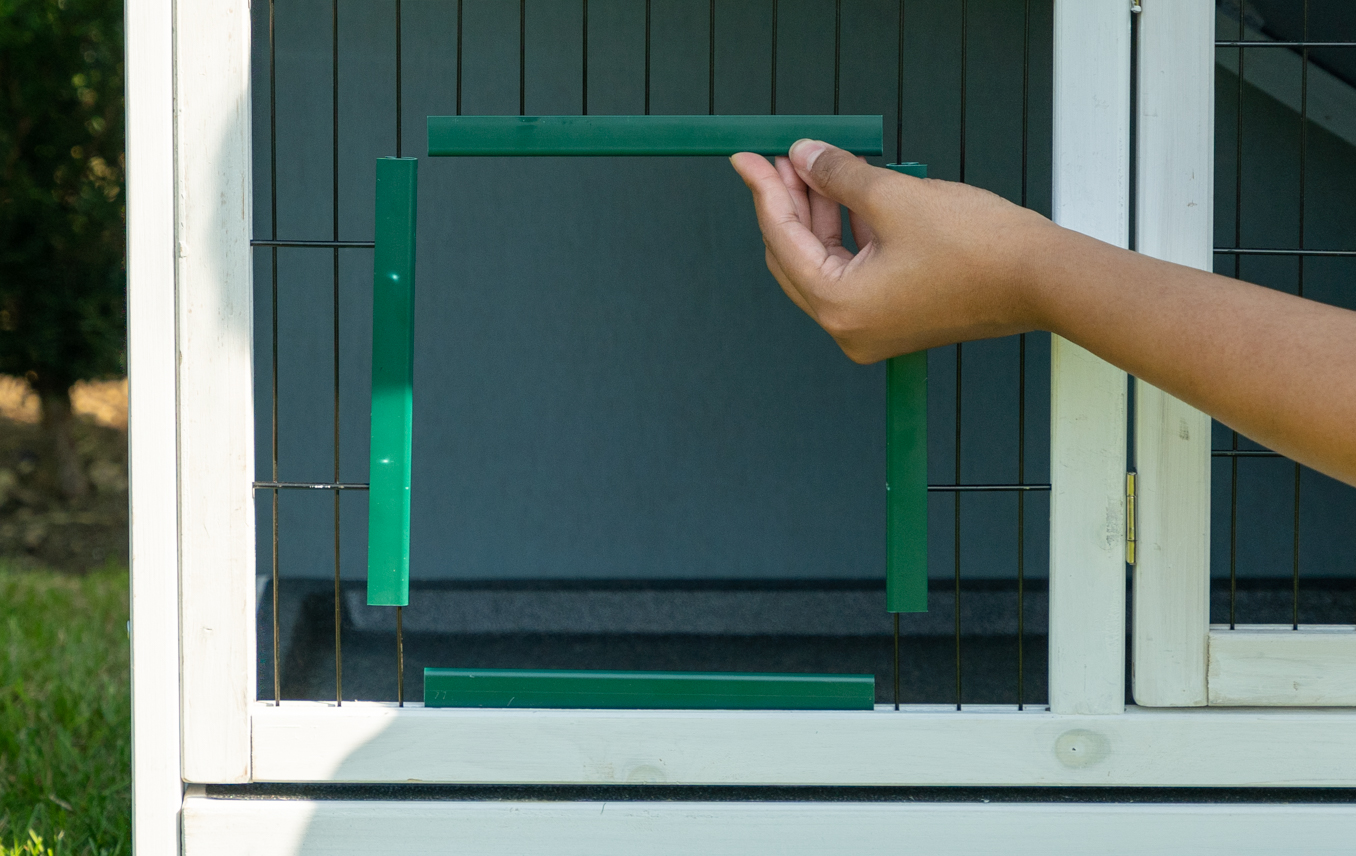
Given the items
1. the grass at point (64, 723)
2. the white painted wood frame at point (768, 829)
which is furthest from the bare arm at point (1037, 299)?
the grass at point (64, 723)

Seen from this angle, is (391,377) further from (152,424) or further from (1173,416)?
(1173,416)

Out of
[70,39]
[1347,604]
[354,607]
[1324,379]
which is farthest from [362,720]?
[70,39]

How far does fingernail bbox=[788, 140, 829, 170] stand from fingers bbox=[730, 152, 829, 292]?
3 cm

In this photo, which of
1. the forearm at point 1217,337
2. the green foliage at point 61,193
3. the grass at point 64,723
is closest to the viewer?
the forearm at point 1217,337

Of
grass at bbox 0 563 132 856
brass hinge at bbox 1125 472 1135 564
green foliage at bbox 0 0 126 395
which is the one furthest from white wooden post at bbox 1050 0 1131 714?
green foliage at bbox 0 0 126 395

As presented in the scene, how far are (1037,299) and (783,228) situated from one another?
25cm

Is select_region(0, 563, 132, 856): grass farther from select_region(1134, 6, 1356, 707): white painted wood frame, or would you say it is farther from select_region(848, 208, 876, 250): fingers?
select_region(1134, 6, 1356, 707): white painted wood frame

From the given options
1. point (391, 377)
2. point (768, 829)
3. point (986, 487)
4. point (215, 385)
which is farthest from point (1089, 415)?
point (215, 385)

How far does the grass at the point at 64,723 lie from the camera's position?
1.79m

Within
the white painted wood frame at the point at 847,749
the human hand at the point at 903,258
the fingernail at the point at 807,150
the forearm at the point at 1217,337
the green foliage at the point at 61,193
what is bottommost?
the white painted wood frame at the point at 847,749

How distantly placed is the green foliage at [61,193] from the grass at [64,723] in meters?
1.48

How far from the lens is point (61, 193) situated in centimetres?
502

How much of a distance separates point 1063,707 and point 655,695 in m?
0.44

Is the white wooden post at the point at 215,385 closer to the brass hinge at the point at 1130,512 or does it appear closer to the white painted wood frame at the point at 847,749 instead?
the white painted wood frame at the point at 847,749
